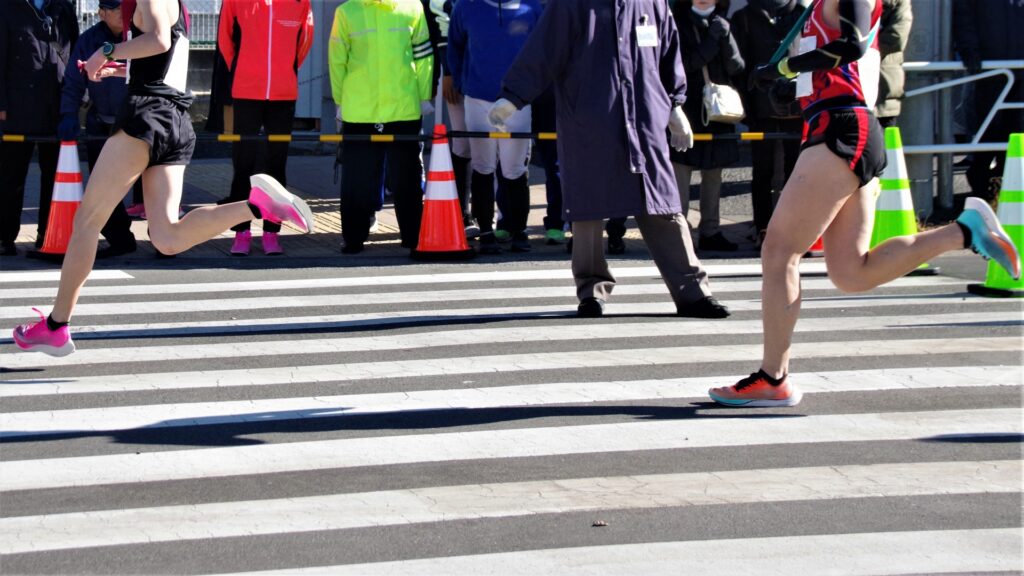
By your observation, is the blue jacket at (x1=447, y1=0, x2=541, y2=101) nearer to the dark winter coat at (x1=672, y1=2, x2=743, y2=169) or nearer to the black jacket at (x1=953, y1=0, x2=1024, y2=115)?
the dark winter coat at (x1=672, y1=2, x2=743, y2=169)

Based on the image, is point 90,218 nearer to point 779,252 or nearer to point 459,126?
point 779,252

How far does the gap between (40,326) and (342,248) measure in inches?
185

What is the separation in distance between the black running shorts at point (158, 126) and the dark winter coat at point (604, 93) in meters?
1.99

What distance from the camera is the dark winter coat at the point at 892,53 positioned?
37.2ft

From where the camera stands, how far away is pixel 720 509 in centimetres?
526

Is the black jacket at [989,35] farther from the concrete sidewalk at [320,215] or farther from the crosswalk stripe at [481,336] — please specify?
the crosswalk stripe at [481,336]

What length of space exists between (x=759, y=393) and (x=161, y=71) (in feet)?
10.5

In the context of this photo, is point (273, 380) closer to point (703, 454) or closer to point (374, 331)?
point (374, 331)

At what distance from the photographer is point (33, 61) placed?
1201 cm

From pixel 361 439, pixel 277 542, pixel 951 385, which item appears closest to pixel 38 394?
pixel 361 439

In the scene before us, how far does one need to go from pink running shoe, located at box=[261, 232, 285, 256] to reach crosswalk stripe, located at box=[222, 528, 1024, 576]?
7600 mm

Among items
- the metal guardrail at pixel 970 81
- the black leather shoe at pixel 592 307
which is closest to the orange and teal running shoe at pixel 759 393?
the black leather shoe at pixel 592 307

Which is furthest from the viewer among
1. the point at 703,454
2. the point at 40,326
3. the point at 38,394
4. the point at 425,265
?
the point at 425,265

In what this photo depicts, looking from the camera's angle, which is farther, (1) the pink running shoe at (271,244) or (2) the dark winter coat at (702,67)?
(1) the pink running shoe at (271,244)
